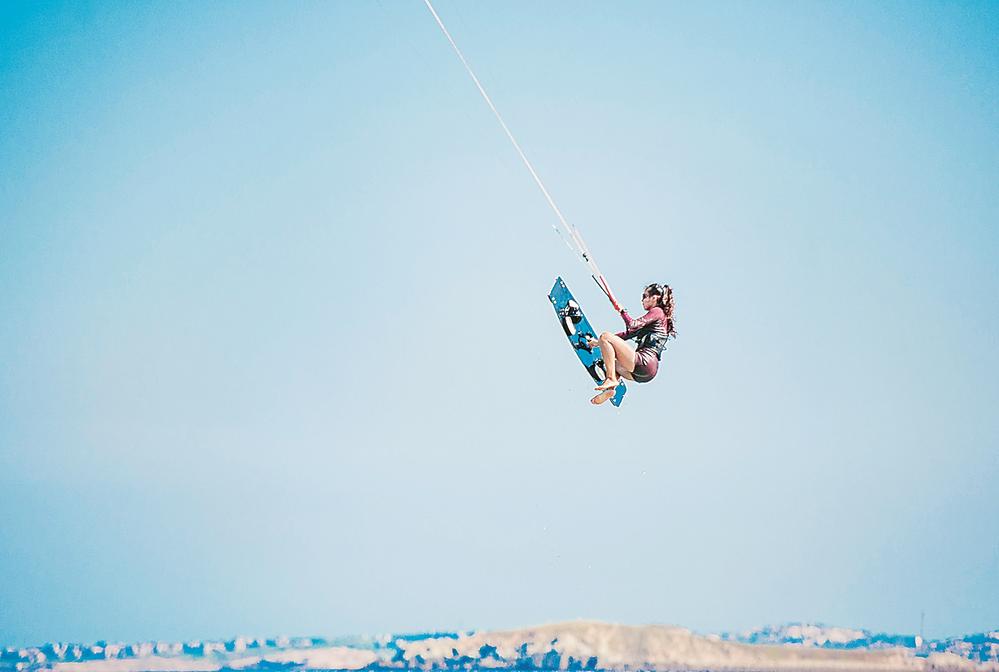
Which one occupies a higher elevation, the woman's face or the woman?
the woman's face

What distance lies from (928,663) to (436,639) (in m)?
19.4

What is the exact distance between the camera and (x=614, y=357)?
591 inches

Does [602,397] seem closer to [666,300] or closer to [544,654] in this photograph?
[666,300]

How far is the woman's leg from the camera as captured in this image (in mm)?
14914

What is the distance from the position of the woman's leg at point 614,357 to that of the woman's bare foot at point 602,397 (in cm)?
8

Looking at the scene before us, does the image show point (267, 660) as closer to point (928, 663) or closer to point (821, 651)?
point (821, 651)

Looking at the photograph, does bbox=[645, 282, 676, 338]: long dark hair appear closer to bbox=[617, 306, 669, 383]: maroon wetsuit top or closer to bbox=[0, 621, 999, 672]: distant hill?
bbox=[617, 306, 669, 383]: maroon wetsuit top

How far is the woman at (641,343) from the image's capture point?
15.0 meters

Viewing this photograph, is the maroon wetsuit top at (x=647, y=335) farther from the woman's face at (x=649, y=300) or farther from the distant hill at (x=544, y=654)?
the distant hill at (x=544, y=654)

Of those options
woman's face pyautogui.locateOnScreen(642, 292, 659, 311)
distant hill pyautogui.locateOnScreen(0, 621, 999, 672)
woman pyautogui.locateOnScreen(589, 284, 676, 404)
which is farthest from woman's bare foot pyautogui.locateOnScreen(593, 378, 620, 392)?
distant hill pyautogui.locateOnScreen(0, 621, 999, 672)

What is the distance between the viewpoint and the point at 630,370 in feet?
49.7

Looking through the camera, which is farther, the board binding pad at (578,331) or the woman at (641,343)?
the board binding pad at (578,331)

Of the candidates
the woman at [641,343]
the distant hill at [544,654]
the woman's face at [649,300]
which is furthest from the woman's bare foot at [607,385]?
the distant hill at [544,654]

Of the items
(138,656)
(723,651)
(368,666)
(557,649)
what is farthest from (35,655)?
(723,651)
